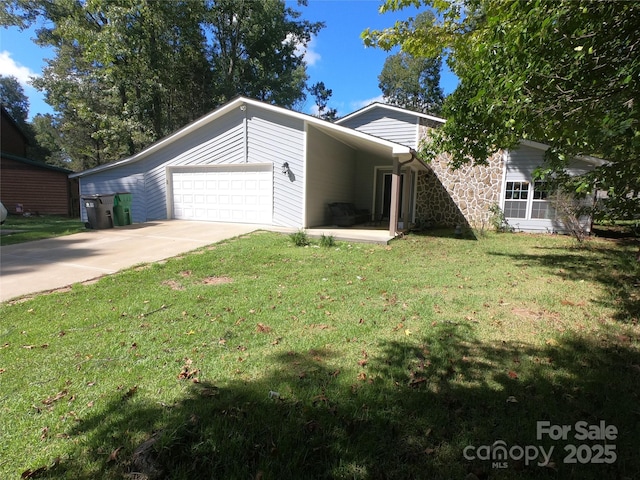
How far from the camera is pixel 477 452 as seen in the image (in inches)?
77.7

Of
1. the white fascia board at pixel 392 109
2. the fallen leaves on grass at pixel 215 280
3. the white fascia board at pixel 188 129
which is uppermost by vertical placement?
the white fascia board at pixel 392 109

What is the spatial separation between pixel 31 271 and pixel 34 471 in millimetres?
5227

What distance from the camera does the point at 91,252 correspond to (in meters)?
7.12

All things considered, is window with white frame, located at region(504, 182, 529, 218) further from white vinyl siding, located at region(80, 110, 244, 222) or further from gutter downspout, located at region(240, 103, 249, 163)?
white vinyl siding, located at region(80, 110, 244, 222)

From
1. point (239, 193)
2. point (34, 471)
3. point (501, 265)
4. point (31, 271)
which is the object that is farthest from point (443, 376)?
point (239, 193)

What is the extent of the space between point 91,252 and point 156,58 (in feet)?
55.7

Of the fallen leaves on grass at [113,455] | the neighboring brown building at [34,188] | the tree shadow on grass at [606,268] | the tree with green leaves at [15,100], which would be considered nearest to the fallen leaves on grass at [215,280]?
the fallen leaves on grass at [113,455]

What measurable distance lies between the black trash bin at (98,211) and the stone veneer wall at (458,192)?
11.4 m

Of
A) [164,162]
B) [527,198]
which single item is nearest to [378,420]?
[527,198]

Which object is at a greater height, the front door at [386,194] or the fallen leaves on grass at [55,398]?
the front door at [386,194]

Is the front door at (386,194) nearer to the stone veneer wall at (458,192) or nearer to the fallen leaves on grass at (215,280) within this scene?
the stone veneer wall at (458,192)

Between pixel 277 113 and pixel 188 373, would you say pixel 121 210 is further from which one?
pixel 188 373

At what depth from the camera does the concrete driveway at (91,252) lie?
5.21 metres

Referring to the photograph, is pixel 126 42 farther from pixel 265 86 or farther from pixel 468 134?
pixel 468 134
